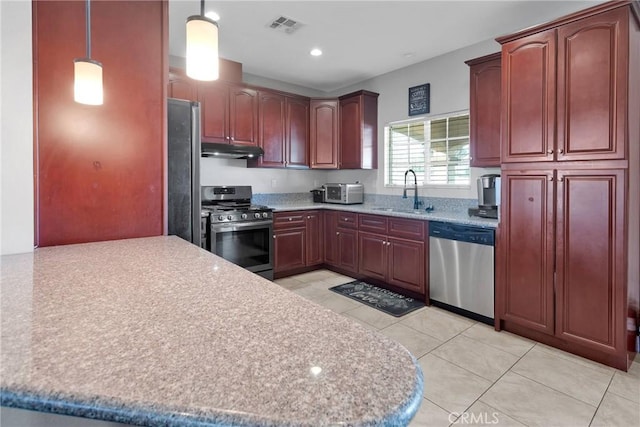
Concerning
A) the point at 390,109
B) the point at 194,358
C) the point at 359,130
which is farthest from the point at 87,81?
the point at 390,109

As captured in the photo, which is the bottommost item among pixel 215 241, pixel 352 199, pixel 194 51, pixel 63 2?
pixel 215 241

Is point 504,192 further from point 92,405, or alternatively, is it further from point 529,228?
point 92,405

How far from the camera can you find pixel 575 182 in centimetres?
238

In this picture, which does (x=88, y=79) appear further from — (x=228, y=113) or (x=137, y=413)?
(x=228, y=113)

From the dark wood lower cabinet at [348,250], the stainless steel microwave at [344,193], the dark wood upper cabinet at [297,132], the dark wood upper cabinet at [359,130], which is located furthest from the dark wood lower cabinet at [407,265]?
the dark wood upper cabinet at [297,132]

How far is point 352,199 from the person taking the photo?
4664 millimetres

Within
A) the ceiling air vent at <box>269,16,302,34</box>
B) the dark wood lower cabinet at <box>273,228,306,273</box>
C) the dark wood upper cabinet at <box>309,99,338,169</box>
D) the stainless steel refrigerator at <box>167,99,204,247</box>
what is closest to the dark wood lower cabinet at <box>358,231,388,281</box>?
the dark wood lower cabinet at <box>273,228,306,273</box>

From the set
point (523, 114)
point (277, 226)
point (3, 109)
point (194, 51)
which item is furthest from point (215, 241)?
point (523, 114)

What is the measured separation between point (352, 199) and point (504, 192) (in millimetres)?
2168

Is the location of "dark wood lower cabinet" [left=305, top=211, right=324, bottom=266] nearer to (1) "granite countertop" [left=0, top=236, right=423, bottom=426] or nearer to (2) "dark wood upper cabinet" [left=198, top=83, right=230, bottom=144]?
(2) "dark wood upper cabinet" [left=198, top=83, right=230, bottom=144]

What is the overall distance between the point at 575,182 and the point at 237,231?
3077 mm

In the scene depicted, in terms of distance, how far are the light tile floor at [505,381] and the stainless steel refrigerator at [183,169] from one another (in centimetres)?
173

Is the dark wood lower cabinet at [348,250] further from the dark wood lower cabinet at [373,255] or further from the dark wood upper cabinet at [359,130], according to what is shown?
the dark wood upper cabinet at [359,130]

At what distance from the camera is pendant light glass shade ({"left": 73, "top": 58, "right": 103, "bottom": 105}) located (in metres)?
1.43
